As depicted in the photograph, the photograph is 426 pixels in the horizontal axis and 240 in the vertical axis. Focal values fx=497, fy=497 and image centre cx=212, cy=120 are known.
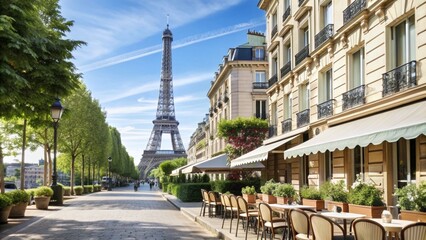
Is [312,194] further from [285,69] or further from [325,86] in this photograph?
[285,69]

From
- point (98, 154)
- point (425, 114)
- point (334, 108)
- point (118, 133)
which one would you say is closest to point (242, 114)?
point (98, 154)

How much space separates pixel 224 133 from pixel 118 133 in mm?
66511

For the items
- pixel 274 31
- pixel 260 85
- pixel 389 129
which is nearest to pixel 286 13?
pixel 274 31

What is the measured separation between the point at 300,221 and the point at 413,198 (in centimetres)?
197

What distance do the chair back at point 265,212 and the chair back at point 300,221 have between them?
1.64 m

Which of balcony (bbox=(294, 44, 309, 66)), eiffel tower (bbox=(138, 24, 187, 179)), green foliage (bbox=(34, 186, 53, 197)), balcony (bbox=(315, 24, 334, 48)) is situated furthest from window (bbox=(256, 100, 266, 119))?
eiffel tower (bbox=(138, 24, 187, 179))

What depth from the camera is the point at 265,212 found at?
10281 millimetres

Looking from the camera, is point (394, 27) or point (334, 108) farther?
point (334, 108)

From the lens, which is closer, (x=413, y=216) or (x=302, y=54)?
(x=413, y=216)

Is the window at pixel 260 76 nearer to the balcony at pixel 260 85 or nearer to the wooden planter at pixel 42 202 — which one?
the balcony at pixel 260 85

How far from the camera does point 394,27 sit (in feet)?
42.5

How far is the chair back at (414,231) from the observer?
607 cm

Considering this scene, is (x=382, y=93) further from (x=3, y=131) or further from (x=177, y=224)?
(x=3, y=131)

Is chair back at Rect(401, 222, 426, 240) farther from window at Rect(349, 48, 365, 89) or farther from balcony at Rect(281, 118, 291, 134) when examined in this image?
balcony at Rect(281, 118, 291, 134)
